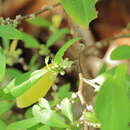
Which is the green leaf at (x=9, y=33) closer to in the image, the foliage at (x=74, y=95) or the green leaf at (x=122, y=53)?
the foliage at (x=74, y=95)

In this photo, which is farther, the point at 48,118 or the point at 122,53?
the point at 122,53

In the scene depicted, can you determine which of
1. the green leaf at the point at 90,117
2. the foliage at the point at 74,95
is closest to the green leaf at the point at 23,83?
the foliage at the point at 74,95

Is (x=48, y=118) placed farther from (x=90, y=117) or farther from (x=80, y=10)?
(x=80, y=10)

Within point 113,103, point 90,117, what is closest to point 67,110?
point 90,117

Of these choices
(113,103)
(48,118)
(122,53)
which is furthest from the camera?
(122,53)

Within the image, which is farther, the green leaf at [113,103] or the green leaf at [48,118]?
the green leaf at [48,118]

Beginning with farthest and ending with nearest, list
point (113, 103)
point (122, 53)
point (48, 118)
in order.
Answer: point (122, 53), point (48, 118), point (113, 103)
